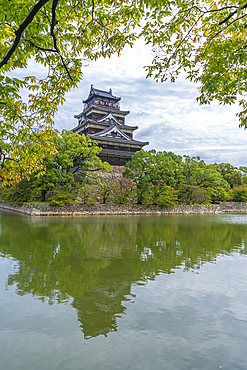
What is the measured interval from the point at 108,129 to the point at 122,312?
2714 cm

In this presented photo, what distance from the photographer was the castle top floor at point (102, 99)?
3478 cm

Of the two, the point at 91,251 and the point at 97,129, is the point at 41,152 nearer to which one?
the point at 91,251

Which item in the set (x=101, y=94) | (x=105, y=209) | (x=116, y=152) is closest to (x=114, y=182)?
(x=116, y=152)

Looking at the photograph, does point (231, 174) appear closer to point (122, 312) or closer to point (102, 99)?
point (102, 99)

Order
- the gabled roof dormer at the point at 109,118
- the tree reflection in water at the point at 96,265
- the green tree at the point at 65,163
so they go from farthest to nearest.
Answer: the gabled roof dormer at the point at 109,118 → the green tree at the point at 65,163 → the tree reflection in water at the point at 96,265

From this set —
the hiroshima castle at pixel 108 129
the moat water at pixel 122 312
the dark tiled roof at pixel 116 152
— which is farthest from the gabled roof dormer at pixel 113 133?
the moat water at pixel 122 312

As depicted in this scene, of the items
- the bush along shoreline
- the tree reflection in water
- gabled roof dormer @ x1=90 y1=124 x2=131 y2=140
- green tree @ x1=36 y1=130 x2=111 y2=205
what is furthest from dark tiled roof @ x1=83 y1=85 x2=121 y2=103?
the tree reflection in water

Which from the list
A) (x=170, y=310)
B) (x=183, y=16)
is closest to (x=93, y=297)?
(x=170, y=310)

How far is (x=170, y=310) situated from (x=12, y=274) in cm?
323

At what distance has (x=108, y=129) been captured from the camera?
95.3ft

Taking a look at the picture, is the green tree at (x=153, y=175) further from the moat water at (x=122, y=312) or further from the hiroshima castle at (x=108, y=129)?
the moat water at (x=122, y=312)

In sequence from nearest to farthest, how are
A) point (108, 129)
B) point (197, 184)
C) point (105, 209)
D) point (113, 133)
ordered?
point (105, 209), point (108, 129), point (113, 133), point (197, 184)

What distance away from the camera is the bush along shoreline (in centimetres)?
1994

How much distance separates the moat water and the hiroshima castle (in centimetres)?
2246
